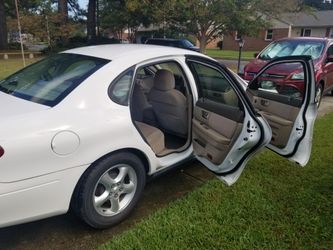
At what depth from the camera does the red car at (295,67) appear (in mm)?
6930

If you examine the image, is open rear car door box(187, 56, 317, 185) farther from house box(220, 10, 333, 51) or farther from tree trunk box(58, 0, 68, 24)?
house box(220, 10, 333, 51)

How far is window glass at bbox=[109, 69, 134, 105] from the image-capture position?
8.95ft

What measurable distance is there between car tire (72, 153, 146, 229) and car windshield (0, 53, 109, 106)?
2.14ft

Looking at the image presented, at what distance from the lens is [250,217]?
2988mm

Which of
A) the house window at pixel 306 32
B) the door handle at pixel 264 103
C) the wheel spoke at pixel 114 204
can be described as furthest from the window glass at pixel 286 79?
the house window at pixel 306 32

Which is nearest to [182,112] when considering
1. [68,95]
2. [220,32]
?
[68,95]

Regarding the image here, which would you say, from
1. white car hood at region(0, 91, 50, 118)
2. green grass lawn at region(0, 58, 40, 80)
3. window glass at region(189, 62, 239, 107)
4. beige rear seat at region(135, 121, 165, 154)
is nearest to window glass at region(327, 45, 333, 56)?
window glass at region(189, 62, 239, 107)

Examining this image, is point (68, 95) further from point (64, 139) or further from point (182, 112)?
point (182, 112)

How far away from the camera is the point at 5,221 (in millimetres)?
2209

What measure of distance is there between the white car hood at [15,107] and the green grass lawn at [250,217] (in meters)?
1.21

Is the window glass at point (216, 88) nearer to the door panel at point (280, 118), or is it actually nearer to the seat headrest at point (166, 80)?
the door panel at point (280, 118)

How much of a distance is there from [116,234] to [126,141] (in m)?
0.82

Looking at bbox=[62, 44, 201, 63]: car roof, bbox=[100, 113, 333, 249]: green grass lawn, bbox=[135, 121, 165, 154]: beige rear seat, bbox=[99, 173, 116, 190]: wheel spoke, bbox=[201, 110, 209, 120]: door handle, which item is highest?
bbox=[62, 44, 201, 63]: car roof

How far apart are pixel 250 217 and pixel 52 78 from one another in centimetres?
224
